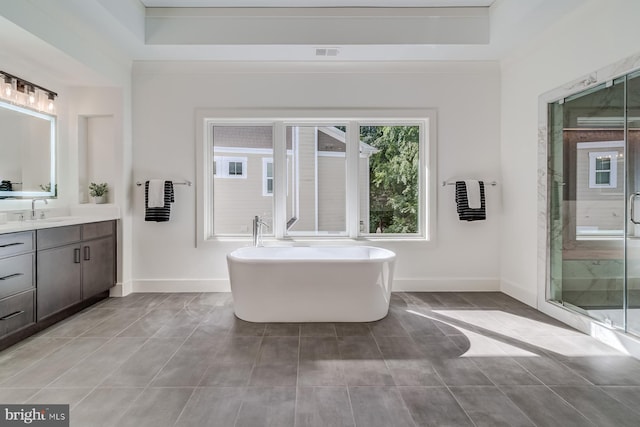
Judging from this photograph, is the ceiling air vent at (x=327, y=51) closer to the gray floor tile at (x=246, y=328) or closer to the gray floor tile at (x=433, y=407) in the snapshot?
the gray floor tile at (x=246, y=328)

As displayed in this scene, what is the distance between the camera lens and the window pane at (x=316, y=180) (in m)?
4.23

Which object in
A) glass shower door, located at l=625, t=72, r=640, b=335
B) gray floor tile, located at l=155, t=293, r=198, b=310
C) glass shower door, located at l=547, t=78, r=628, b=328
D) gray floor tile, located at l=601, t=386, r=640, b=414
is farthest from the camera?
gray floor tile, located at l=155, t=293, r=198, b=310

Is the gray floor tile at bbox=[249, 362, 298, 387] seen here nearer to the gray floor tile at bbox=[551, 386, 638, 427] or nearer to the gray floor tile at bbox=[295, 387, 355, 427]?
the gray floor tile at bbox=[295, 387, 355, 427]

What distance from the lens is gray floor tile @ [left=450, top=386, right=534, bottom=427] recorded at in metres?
1.72

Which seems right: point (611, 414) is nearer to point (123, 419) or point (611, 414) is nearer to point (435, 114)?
point (123, 419)

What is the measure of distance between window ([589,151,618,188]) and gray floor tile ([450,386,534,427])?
6.56 feet

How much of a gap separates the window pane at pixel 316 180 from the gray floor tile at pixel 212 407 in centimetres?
241

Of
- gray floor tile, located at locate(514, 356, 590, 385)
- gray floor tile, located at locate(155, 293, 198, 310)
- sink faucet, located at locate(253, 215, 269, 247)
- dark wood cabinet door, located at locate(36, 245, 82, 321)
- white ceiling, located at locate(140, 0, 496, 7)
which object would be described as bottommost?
gray floor tile, located at locate(514, 356, 590, 385)

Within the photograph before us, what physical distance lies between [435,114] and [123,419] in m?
3.93

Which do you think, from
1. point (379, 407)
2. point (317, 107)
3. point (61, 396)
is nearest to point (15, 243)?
point (61, 396)

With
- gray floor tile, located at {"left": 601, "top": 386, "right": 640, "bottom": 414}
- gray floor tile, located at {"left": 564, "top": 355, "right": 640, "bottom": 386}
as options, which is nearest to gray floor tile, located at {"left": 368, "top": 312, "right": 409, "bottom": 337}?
gray floor tile, located at {"left": 564, "top": 355, "right": 640, "bottom": 386}

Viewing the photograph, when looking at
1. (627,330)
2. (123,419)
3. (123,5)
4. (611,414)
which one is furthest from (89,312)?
(627,330)

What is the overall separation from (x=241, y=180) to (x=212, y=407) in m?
2.80

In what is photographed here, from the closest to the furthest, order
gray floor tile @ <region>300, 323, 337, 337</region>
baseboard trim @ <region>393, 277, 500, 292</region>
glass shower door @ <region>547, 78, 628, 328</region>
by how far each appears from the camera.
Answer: glass shower door @ <region>547, 78, 628, 328</region>
gray floor tile @ <region>300, 323, 337, 337</region>
baseboard trim @ <region>393, 277, 500, 292</region>
